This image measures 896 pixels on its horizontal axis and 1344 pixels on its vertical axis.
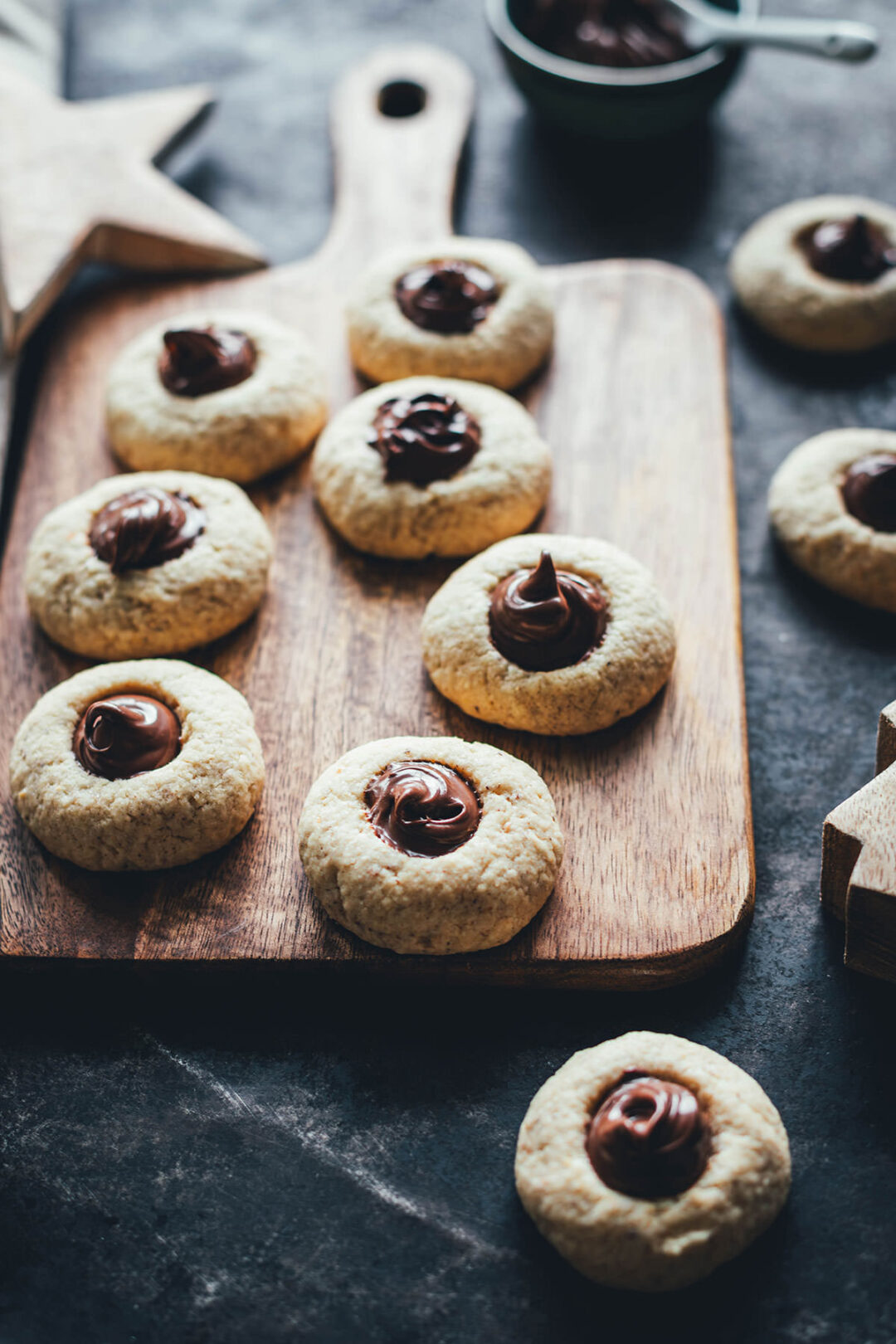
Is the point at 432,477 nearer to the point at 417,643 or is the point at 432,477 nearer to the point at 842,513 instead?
the point at 417,643

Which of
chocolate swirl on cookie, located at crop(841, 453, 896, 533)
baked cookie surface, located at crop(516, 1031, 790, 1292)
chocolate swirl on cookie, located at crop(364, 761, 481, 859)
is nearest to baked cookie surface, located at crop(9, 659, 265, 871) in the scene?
chocolate swirl on cookie, located at crop(364, 761, 481, 859)

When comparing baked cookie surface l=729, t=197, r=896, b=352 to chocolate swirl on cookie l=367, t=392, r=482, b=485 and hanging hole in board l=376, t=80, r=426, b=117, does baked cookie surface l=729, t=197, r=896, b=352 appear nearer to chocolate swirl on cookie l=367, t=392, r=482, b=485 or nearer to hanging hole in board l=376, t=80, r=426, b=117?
chocolate swirl on cookie l=367, t=392, r=482, b=485

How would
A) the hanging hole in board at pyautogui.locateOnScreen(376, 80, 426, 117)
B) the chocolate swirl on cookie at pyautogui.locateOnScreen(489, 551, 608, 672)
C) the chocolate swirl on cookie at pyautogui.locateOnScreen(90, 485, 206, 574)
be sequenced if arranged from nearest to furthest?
the chocolate swirl on cookie at pyautogui.locateOnScreen(489, 551, 608, 672)
the chocolate swirl on cookie at pyautogui.locateOnScreen(90, 485, 206, 574)
the hanging hole in board at pyautogui.locateOnScreen(376, 80, 426, 117)

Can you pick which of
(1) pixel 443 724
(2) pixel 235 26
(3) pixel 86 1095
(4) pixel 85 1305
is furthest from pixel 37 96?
(4) pixel 85 1305

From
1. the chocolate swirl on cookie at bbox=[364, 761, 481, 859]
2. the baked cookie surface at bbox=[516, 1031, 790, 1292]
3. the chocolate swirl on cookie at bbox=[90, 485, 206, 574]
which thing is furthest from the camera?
the chocolate swirl on cookie at bbox=[90, 485, 206, 574]

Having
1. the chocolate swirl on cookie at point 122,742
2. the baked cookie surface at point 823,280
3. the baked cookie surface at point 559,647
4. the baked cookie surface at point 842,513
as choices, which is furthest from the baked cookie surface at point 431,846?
the baked cookie surface at point 823,280

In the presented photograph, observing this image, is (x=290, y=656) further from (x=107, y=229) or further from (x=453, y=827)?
(x=107, y=229)

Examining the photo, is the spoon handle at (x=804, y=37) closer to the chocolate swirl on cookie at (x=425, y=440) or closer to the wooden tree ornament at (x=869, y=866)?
the chocolate swirl on cookie at (x=425, y=440)
